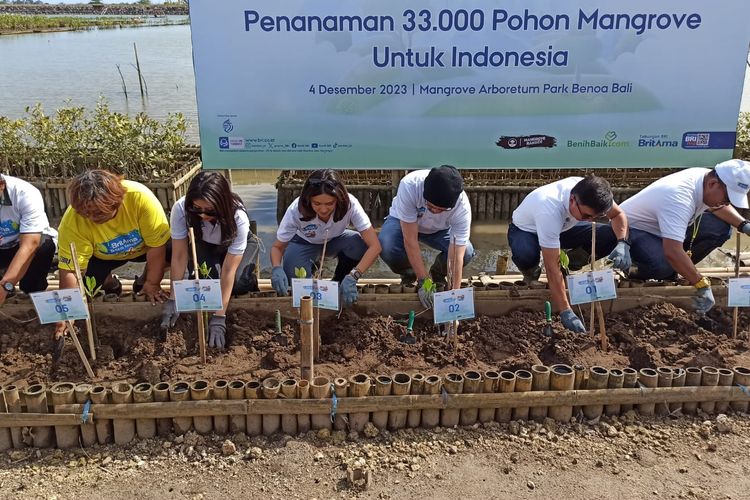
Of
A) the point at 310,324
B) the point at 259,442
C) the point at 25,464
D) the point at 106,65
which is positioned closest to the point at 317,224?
the point at 310,324

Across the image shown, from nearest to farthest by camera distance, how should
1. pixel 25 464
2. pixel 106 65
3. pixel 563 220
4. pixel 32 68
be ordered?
pixel 25 464 → pixel 563 220 → pixel 32 68 → pixel 106 65

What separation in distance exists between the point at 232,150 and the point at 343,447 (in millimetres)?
3258

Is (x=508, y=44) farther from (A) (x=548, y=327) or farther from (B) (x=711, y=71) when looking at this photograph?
(A) (x=548, y=327)

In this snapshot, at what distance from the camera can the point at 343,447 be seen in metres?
2.79

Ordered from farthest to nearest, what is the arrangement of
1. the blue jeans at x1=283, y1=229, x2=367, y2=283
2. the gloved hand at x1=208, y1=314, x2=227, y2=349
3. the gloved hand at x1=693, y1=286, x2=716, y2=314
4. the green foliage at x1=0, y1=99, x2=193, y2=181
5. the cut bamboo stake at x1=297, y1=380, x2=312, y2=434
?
the green foliage at x1=0, y1=99, x2=193, y2=181
the blue jeans at x1=283, y1=229, x2=367, y2=283
the gloved hand at x1=693, y1=286, x2=716, y2=314
the gloved hand at x1=208, y1=314, x2=227, y2=349
the cut bamboo stake at x1=297, y1=380, x2=312, y2=434

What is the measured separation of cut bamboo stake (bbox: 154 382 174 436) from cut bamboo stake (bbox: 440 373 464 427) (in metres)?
1.01

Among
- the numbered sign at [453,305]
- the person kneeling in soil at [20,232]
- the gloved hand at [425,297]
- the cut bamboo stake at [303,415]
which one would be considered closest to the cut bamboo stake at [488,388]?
the numbered sign at [453,305]

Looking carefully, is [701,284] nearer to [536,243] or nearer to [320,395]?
[536,243]

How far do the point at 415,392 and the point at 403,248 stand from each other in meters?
1.59

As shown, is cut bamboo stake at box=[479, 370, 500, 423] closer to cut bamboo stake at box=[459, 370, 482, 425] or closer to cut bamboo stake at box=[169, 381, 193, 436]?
cut bamboo stake at box=[459, 370, 482, 425]

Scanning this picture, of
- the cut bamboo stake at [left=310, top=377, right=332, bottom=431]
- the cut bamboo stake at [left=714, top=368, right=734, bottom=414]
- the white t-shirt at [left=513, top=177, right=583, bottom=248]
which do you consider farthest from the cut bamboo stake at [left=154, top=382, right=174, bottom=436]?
the cut bamboo stake at [left=714, top=368, right=734, bottom=414]

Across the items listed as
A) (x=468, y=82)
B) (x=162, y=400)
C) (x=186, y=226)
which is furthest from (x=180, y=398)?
(x=468, y=82)

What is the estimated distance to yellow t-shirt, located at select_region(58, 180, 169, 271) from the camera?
11.2 feet

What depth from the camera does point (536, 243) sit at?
13.7 feet
